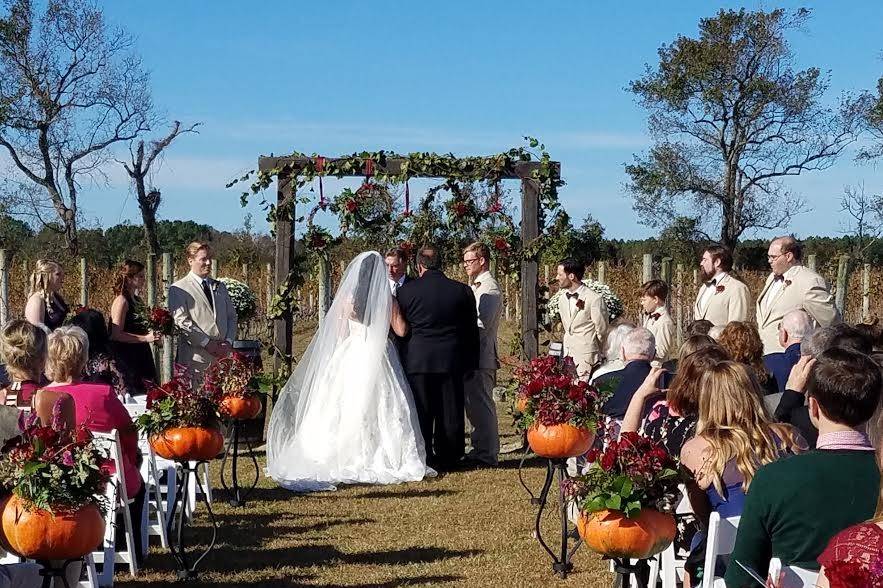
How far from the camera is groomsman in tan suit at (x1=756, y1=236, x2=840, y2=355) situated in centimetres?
859

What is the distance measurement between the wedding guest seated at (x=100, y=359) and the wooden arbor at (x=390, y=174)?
202 centimetres

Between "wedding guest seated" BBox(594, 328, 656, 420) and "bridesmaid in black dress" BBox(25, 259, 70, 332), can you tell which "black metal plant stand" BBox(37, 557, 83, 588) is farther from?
"bridesmaid in black dress" BBox(25, 259, 70, 332)

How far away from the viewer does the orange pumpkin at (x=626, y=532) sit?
4152 mm

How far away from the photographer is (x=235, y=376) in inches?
307

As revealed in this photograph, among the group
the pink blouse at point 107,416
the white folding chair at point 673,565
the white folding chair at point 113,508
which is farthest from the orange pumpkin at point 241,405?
the white folding chair at point 673,565

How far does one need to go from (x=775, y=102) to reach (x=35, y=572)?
27775 mm

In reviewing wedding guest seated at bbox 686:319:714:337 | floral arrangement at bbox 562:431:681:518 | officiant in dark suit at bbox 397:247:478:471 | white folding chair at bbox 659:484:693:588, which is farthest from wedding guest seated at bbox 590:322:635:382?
floral arrangement at bbox 562:431:681:518

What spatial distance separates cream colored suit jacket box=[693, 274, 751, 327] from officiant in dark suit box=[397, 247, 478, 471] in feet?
7.30

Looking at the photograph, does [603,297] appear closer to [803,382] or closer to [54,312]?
[54,312]

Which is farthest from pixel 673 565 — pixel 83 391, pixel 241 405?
pixel 241 405

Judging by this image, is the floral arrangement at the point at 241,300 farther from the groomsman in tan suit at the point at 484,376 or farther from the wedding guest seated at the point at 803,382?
the wedding guest seated at the point at 803,382

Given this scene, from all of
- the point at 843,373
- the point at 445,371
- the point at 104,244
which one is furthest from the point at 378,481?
the point at 104,244

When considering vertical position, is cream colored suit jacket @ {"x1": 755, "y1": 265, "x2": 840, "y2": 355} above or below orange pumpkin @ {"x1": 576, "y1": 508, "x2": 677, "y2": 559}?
above

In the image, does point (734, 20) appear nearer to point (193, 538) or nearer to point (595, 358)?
point (595, 358)
